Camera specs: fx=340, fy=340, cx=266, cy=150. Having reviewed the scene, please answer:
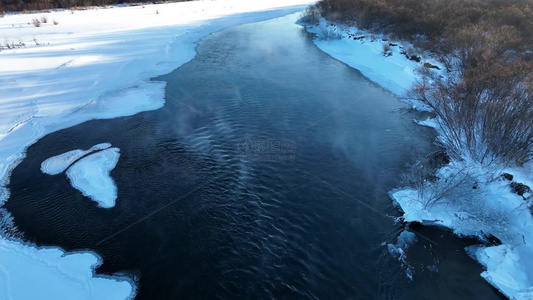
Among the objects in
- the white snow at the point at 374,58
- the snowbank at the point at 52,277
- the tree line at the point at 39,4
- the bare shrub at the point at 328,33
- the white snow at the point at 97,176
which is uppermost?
the tree line at the point at 39,4

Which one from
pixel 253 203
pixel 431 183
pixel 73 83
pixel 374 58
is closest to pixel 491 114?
pixel 431 183

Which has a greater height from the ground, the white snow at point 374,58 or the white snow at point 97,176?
the white snow at point 374,58

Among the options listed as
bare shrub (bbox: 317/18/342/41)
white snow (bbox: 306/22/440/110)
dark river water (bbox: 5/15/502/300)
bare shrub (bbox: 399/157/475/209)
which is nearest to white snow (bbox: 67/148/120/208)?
dark river water (bbox: 5/15/502/300)

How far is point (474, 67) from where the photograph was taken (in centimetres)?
1068

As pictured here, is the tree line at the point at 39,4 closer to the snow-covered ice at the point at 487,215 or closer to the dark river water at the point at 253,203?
the dark river water at the point at 253,203

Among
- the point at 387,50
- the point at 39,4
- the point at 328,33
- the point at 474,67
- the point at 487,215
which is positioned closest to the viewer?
the point at 487,215

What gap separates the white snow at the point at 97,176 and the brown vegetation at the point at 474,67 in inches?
318

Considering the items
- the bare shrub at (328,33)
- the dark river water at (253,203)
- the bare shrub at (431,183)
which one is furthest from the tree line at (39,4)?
the bare shrub at (431,183)

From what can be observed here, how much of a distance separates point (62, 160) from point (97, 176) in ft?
4.89

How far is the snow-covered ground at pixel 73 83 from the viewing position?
573 cm

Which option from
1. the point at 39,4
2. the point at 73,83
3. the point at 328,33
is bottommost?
the point at 73,83

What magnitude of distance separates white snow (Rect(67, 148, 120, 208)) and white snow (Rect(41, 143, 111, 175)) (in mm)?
221

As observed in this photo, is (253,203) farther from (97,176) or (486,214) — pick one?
(486,214)

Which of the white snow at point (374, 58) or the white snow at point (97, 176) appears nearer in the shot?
the white snow at point (97, 176)
